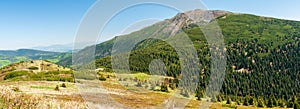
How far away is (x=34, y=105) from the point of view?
26.1 meters

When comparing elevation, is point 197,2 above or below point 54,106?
above

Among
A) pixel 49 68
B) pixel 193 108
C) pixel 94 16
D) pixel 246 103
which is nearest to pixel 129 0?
pixel 94 16

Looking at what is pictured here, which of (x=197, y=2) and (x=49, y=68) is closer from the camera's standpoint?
(x=197, y=2)

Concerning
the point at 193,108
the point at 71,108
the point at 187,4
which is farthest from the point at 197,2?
the point at 193,108

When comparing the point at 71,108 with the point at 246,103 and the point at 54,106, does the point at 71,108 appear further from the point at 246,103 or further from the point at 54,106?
the point at 246,103

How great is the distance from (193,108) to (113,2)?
28.4 m

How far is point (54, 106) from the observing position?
89.7 feet

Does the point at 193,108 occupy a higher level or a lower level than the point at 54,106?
lower

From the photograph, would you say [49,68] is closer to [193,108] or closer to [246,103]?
[246,103]

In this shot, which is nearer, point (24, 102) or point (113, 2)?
point (24, 102)

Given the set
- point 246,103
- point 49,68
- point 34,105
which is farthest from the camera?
point 49,68

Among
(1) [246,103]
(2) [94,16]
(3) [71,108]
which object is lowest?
(1) [246,103]

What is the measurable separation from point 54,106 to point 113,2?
37.1ft

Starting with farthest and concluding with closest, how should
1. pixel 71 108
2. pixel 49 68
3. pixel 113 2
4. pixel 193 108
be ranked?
pixel 49 68 < pixel 193 108 < pixel 113 2 < pixel 71 108
